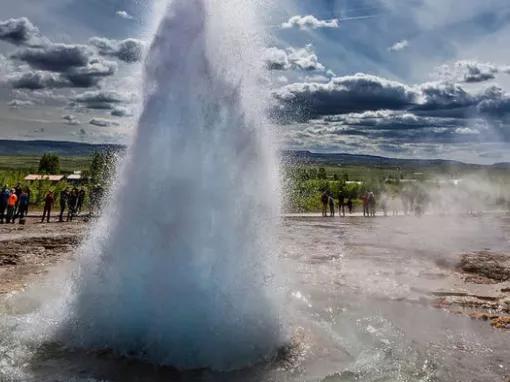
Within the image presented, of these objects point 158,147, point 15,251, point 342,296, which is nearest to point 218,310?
point 158,147

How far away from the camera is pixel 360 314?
7062 millimetres

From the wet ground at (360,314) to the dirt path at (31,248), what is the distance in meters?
0.03

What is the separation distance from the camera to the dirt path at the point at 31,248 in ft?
29.5

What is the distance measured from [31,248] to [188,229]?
7771 mm

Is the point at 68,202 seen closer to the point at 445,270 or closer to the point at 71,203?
the point at 71,203

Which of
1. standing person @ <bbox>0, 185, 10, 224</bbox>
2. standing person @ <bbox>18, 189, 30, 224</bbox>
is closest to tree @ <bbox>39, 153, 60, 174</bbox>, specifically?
standing person @ <bbox>18, 189, 30, 224</bbox>

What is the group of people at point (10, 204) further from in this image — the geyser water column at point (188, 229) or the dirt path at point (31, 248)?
the geyser water column at point (188, 229)

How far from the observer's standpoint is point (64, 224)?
Answer: 53.9 ft

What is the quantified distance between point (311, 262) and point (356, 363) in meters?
5.86

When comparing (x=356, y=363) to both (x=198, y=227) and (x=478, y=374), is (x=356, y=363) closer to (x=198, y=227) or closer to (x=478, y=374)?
(x=478, y=374)

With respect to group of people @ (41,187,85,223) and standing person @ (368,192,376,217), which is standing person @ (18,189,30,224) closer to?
group of people @ (41,187,85,223)

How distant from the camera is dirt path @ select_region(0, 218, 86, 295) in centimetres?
898

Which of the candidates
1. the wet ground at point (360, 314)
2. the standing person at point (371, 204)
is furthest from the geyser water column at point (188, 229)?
the standing person at point (371, 204)

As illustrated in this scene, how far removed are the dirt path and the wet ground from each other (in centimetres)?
3
